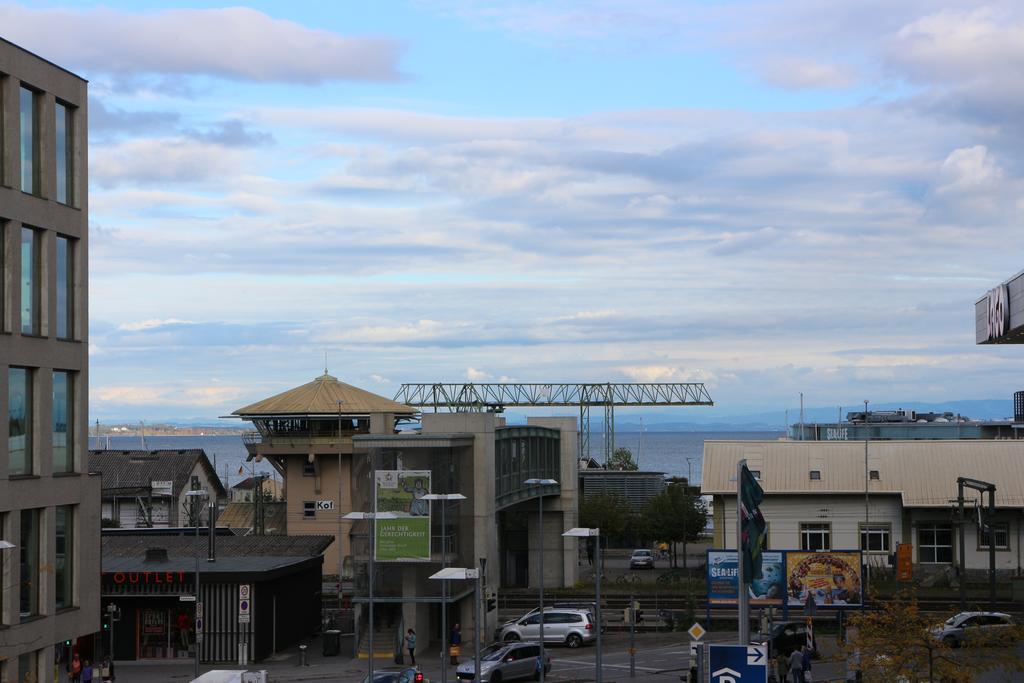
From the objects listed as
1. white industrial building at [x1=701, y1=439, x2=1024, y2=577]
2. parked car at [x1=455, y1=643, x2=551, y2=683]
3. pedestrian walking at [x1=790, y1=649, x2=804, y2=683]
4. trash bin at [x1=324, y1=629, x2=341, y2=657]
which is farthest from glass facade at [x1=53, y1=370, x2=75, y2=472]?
white industrial building at [x1=701, y1=439, x2=1024, y2=577]

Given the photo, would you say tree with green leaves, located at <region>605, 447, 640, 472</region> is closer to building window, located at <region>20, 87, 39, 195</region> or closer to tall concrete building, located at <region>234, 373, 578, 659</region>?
tall concrete building, located at <region>234, 373, 578, 659</region>

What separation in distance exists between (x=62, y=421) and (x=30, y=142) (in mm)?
7591

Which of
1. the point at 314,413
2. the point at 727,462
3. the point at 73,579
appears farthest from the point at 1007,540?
the point at 73,579

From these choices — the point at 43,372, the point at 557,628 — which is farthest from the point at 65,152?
the point at 557,628

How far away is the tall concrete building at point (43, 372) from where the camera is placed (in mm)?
34156

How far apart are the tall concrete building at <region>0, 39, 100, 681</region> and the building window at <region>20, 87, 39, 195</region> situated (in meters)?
0.04

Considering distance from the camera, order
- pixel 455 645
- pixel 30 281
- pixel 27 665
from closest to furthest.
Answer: pixel 27 665
pixel 30 281
pixel 455 645

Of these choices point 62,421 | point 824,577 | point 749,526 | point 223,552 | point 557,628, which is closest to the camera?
point 749,526

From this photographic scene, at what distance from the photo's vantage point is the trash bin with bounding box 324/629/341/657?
186 feet

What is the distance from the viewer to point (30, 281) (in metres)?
35.4

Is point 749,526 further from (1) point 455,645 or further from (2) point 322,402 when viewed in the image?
(2) point 322,402

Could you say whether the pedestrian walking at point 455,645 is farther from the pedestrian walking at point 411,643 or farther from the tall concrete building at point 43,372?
the tall concrete building at point 43,372

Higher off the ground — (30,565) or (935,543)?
(30,565)

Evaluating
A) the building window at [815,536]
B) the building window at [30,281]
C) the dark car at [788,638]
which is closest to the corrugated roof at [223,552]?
the dark car at [788,638]
